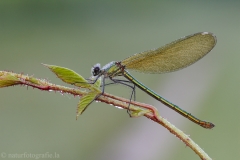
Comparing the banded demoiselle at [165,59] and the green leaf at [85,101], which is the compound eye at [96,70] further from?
the green leaf at [85,101]

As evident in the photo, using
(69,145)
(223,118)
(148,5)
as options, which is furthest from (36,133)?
(148,5)

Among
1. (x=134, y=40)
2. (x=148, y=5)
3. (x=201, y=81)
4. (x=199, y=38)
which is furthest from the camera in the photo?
(x=148, y=5)

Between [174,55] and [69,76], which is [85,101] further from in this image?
[174,55]

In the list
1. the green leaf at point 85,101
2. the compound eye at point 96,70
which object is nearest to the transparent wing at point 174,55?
the compound eye at point 96,70

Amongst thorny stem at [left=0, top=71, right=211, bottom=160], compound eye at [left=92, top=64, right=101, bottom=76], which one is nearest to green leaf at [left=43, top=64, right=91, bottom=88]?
thorny stem at [left=0, top=71, right=211, bottom=160]

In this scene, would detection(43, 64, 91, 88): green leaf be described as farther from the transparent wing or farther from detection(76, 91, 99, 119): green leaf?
the transparent wing

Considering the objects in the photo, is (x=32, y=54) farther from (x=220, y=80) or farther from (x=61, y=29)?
(x=220, y=80)
